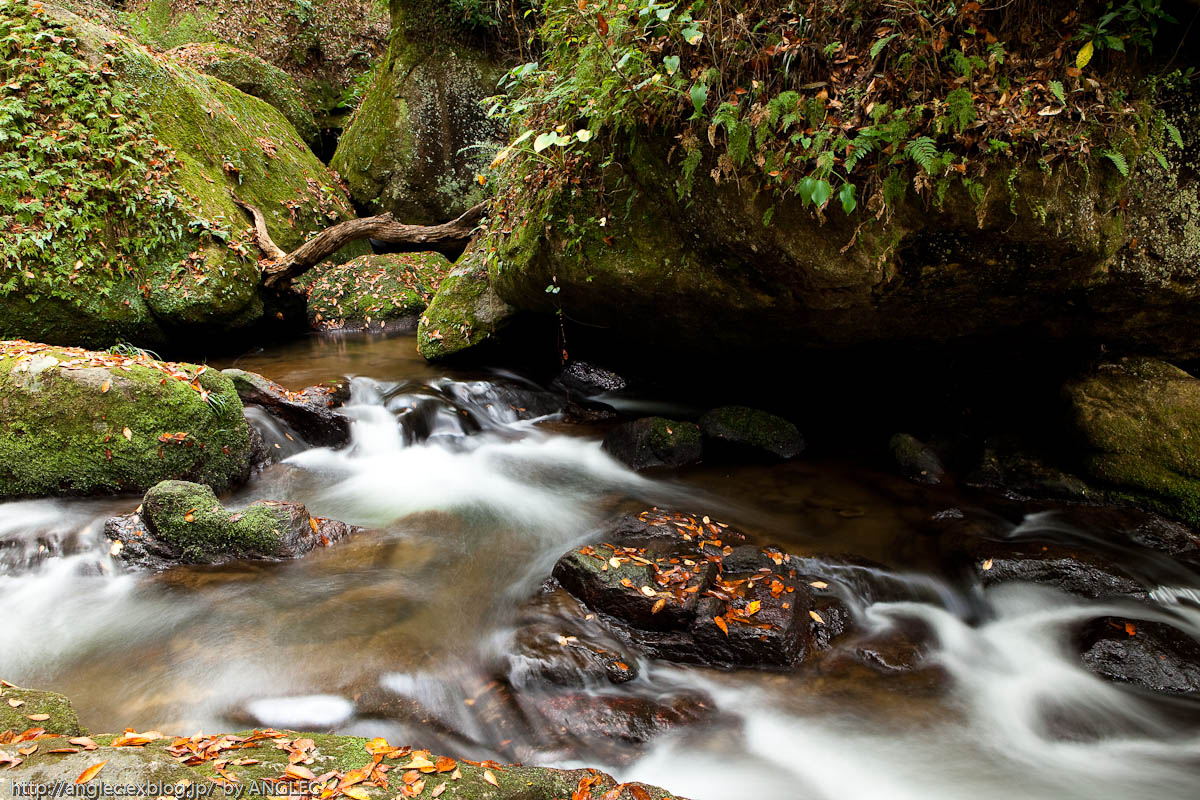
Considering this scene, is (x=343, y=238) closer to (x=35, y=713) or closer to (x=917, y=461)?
(x=917, y=461)

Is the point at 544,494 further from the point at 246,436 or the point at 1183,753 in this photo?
the point at 1183,753

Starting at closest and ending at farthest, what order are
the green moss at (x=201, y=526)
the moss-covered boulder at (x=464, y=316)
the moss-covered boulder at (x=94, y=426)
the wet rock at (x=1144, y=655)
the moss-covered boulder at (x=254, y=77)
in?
the wet rock at (x=1144, y=655) → the green moss at (x=201, y=526) → the moss-covered boulder at (x=94, y=426) → the moss-covered boulder at (x=464, y=316) → the moss-covered boulder at (x=254, y=77)

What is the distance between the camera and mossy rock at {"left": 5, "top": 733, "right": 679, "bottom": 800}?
172cm

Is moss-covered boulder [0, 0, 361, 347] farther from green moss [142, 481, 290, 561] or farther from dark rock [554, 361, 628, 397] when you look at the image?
green moss [142, 481, 290, 561]

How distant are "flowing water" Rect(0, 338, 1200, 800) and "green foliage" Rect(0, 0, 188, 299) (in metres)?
4.28

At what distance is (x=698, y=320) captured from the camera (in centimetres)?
588

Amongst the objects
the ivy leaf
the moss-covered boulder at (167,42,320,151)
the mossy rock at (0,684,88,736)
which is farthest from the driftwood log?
the mossy rock at (0,684,88,736)

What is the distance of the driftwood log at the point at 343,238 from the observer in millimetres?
9688

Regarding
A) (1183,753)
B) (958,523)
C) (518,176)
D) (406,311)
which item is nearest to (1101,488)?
(958,523)

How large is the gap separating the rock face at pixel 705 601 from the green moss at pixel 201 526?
2.08 metres

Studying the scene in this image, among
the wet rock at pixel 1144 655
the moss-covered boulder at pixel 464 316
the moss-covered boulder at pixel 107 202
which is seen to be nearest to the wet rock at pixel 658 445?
the moss-covered boulder at pixel 464 316

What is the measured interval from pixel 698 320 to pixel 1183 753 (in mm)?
4217

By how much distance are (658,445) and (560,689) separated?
327cm

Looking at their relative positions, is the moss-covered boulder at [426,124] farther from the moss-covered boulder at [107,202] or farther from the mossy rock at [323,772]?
the mossy rock at [323,772]
